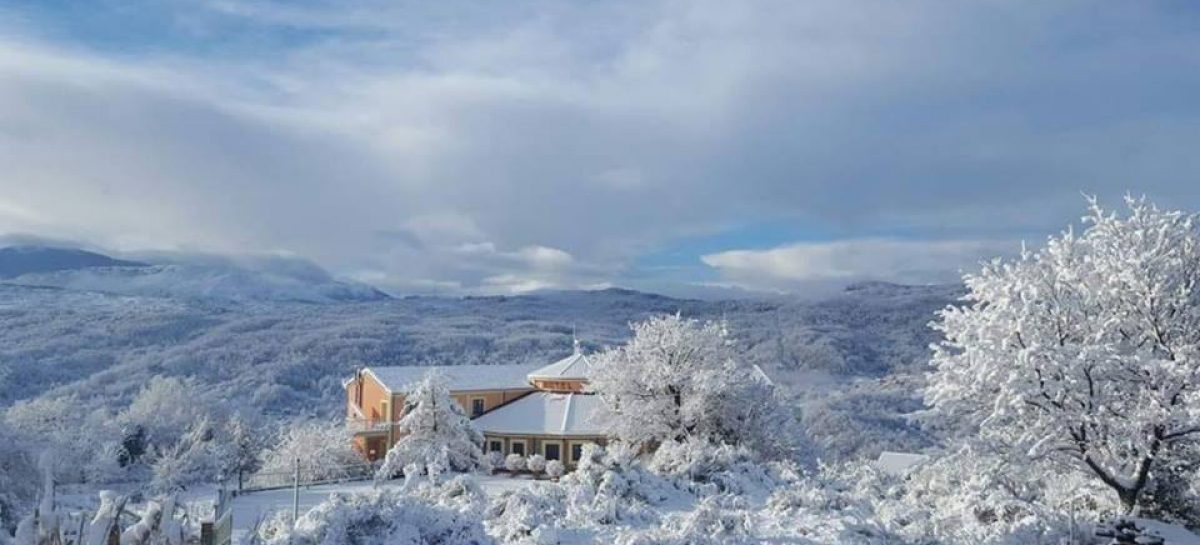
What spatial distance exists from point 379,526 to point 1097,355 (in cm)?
1147

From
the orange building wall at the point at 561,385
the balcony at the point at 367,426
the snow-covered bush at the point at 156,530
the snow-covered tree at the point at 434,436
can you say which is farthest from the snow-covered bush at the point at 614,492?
the orange building wall at the point at 561,385

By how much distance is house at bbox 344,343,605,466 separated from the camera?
39.2 m

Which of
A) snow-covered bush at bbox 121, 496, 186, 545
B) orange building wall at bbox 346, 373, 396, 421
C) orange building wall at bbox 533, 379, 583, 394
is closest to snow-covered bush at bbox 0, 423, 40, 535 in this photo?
snow-covered bush at bbox 121, 496, 186, 545

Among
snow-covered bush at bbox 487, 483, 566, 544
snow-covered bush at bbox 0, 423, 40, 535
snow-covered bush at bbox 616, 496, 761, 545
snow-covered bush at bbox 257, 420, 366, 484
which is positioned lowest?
snow-covered bush at bbox 257, 420, 366, 484

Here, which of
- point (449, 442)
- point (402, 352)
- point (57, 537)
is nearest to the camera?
point (57, 537)

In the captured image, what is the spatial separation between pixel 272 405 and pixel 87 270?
10554 centimetres

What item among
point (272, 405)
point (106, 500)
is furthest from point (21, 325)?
point (106, 500)

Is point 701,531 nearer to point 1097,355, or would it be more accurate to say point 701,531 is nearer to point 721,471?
point 721,471

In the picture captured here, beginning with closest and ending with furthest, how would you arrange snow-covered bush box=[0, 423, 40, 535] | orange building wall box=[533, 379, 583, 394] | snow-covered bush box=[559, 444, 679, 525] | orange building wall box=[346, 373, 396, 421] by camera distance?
snow-covered bush box=[559, 444, 679, 525] → snow-covered bush box=[0, 423, 40, 535] → orange building wall box=[346, 373, 396, 421] → orange building wall box=[533, 379, 583, 394]

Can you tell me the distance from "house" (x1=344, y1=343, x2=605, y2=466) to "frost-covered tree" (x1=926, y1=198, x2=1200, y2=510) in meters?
22.1

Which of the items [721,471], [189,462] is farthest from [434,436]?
[721,471]

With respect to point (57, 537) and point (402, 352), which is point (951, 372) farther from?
point (402, 352)

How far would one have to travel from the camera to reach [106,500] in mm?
12000

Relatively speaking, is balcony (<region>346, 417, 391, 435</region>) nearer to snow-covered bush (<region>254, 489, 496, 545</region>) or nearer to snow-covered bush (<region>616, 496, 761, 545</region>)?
snow-covered bush (<region>254, 489, 496, 545</region>)
